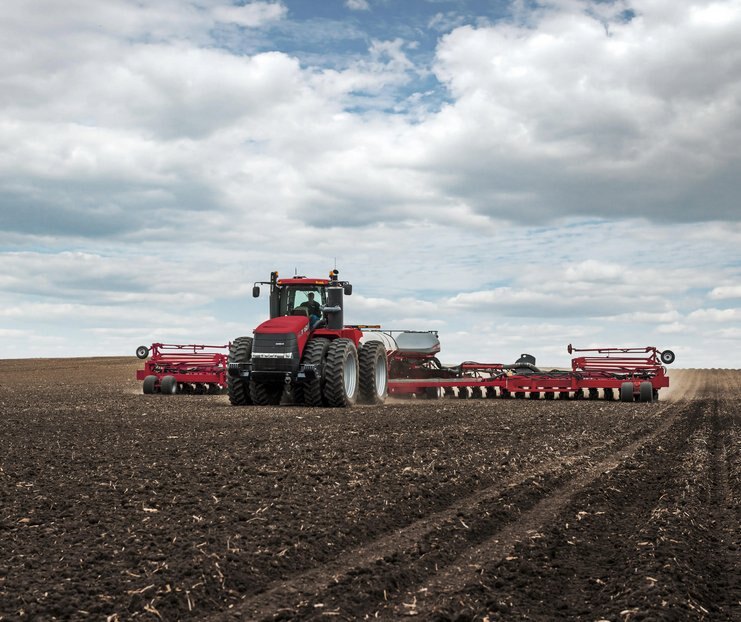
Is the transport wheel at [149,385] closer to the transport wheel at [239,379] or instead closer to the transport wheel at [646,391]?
the transport wheel at [239,379]

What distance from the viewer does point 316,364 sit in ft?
57.2

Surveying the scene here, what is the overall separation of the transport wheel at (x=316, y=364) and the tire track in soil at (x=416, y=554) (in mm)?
8665

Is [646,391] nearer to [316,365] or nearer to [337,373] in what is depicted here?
[337,373]

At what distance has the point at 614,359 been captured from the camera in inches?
914

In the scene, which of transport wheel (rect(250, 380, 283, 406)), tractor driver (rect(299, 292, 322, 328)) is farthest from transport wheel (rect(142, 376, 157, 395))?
tractor driver (rect(299, 292, 322, 328))

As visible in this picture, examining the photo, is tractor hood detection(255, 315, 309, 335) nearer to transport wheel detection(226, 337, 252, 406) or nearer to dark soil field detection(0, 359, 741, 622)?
transport wheel detection(226, 337, 252, 406)

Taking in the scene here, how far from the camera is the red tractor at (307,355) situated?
17.4 metres

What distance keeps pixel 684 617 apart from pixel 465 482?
12.9 feet

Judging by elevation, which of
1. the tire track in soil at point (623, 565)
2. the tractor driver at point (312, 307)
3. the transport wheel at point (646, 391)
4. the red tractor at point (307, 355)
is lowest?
the tire track in soil at point (623, 565)

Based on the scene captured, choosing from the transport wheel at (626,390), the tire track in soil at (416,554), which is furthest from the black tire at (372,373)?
the tire track in soil at (416,554)

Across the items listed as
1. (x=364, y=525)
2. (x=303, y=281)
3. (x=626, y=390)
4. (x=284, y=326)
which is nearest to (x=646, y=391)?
(x=626, y=390)

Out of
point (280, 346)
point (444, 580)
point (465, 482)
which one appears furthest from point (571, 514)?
point (280, 346)

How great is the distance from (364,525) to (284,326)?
10.9 m

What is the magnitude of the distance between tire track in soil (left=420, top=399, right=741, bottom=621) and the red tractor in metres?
9.11
